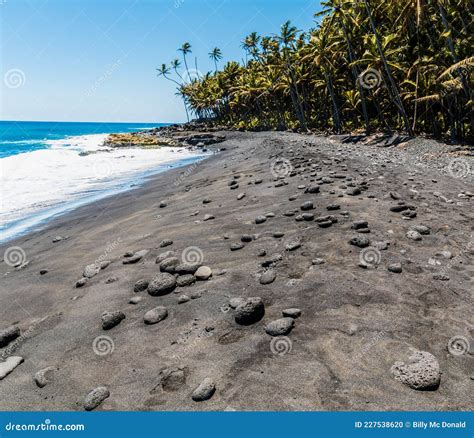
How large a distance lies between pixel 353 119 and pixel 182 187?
3710 centimetres

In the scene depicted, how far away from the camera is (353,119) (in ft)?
151

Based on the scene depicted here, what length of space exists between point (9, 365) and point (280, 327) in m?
3.35

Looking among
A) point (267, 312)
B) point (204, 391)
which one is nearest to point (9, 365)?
point (204, 391)

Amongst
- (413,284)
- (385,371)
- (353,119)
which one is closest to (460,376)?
(385,371)

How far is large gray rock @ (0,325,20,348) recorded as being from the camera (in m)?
4.71

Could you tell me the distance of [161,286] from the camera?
5.15m

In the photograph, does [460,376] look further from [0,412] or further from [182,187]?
[182,187]

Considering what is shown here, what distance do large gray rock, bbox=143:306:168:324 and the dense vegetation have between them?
881 inches

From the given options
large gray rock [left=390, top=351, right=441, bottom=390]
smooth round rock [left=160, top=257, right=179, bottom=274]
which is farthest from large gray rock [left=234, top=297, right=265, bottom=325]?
smooth round rock [left=160, top=257, right=179, bottom=274]

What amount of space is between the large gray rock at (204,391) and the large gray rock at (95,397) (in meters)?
0.94

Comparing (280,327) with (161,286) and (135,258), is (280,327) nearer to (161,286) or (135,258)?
(161,286)

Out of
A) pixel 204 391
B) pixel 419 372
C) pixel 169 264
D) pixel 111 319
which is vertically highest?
pixel 169 264

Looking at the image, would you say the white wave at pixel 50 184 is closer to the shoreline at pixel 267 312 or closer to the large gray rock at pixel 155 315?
the shoreline at pixel 267 312

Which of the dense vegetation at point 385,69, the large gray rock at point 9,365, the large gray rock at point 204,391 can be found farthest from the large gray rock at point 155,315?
the dense vegetation at point 385,69
